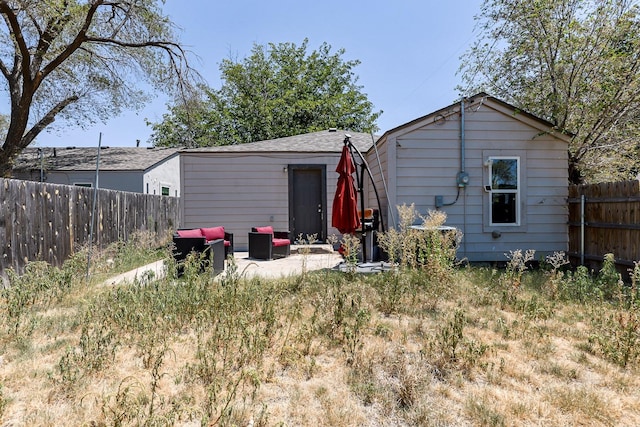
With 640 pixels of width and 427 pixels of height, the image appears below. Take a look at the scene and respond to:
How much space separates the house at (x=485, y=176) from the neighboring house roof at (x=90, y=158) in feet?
33.4

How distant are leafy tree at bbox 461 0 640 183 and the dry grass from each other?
439 centimetres

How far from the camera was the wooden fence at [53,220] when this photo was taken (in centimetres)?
493

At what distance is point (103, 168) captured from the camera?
1481 centimetres

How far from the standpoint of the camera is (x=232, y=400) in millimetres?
2314

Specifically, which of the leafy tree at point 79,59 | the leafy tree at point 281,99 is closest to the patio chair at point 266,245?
the leafy tree at point 79,59

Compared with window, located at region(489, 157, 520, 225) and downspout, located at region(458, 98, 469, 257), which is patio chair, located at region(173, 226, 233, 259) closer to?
downspout, located at region(458, 98, 469, 257)

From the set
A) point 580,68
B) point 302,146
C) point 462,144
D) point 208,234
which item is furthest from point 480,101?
point 208,234

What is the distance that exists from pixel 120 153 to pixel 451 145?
1616 cm

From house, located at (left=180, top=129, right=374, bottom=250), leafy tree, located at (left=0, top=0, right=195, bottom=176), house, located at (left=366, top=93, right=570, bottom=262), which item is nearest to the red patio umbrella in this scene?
house, located at (left=366, top=93, right=570, bottom=262)

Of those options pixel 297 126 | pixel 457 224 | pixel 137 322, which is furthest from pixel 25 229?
pixel 297 126

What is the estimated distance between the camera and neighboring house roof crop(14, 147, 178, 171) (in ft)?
49.1

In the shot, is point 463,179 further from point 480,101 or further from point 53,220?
point 53,220

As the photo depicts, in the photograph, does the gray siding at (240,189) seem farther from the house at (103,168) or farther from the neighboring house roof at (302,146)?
the house at (103,168)

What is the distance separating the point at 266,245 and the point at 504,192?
5246 millimetres
